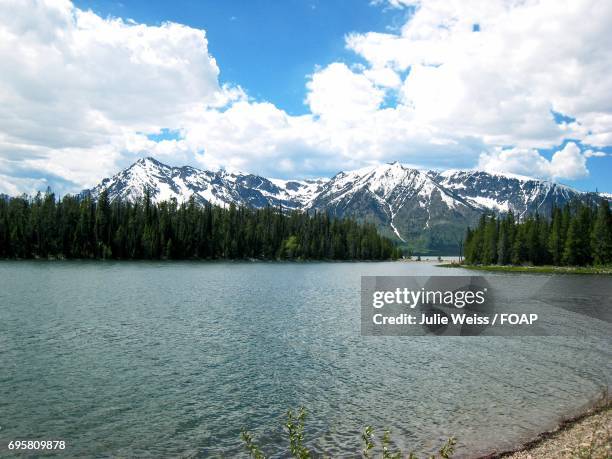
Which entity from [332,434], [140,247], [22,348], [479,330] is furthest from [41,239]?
[332,434]

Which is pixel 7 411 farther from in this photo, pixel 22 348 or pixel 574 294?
pixel 574 294

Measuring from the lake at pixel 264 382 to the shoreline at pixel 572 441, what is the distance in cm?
74

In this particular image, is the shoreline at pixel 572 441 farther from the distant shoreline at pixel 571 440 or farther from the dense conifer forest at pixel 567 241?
the dense conifer forest at pixel 567 241

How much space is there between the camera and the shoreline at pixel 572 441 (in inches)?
736

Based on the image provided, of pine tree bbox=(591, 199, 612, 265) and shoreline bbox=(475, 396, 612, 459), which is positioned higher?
pine tree bbox=(591, 199, 612, 265)

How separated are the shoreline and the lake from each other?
74cm

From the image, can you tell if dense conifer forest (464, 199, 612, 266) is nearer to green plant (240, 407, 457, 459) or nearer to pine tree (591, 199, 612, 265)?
pine tree (591, 199, 612, 265)

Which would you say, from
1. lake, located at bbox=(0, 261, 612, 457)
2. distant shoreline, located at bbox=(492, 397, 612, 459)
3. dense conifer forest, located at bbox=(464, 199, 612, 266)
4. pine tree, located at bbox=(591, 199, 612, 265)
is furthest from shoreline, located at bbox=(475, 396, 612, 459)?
dense conifer forest, located at bbox=(464, 199, 612, 266)

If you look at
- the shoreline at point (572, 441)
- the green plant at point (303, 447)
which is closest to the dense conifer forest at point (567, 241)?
the shoreline at point (572, 441)

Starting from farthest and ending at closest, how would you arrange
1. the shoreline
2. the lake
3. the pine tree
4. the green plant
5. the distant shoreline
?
the pine tree → the lake → the distant shoreline → the shoreline → the green plant

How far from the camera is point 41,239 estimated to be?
176 metres

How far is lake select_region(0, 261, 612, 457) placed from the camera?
2172cm

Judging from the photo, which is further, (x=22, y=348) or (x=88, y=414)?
(x=22, y=348)

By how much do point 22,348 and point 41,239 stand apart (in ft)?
530
